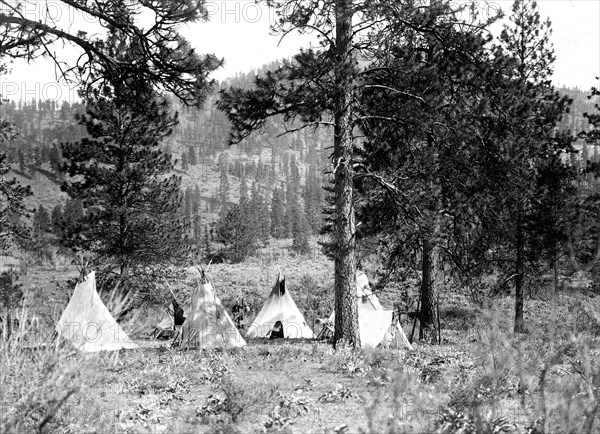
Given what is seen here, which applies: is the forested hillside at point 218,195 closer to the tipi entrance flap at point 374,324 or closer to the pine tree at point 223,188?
the pine tree at point 223,188

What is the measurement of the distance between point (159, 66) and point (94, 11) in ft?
3.60

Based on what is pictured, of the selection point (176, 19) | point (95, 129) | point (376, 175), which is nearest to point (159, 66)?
point (176, 19)

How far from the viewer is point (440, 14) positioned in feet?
30.5

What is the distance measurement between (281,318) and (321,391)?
12737mm

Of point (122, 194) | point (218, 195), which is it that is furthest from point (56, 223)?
point (218, 195)

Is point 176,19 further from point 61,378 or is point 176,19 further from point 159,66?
point 61,378

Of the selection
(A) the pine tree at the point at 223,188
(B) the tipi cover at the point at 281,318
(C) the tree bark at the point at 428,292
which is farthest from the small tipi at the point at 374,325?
(A) the pine tree at the point at 223,188

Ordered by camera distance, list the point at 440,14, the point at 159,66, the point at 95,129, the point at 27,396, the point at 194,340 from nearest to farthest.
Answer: the point at 27,396, the point at 159,66, the point at 440,14, the point at 194,340, the point at 95,129

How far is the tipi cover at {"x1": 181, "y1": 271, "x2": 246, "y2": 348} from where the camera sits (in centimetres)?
1329

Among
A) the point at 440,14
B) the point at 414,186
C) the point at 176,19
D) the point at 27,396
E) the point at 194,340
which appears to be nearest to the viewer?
the point at 27,396

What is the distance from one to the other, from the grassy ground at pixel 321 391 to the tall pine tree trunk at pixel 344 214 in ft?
2.93

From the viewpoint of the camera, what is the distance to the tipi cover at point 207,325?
43.6ft

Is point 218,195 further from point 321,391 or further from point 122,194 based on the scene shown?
point 321,391

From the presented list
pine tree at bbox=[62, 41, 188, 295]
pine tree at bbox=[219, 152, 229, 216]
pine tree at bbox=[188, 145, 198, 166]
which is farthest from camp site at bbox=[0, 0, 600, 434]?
pine tree at bbox=[188, 145, 198, 166]
